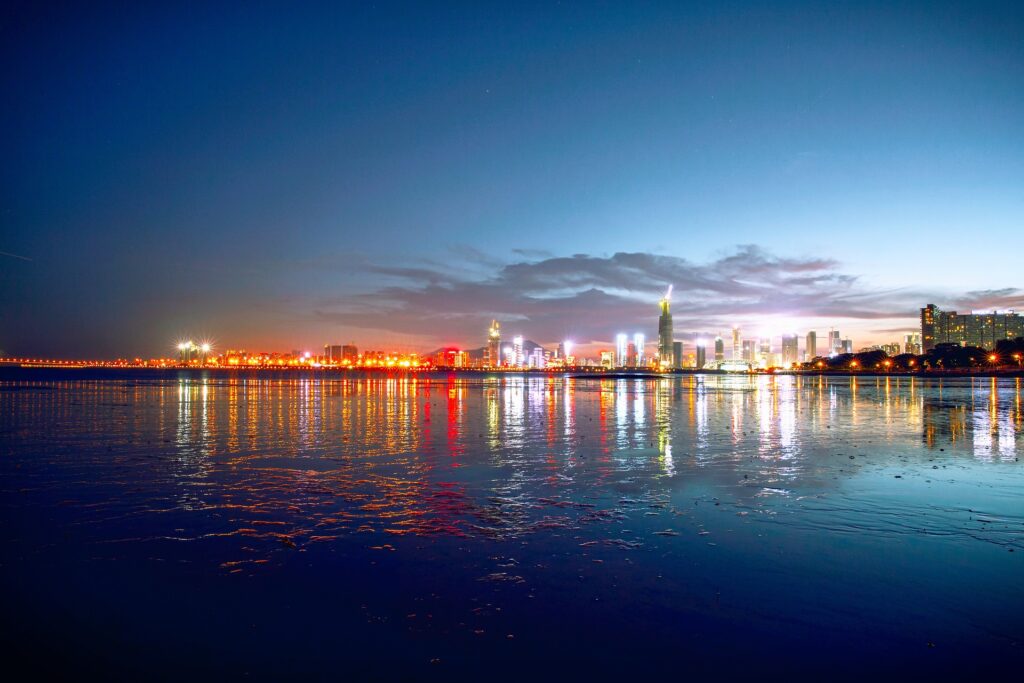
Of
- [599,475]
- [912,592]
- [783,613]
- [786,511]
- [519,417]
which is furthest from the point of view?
[519,417]

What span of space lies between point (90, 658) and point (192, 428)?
27.5 meters

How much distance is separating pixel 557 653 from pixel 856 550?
263 inches

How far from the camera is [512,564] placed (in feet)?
33.9

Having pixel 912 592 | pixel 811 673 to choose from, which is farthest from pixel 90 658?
pixel 912 592

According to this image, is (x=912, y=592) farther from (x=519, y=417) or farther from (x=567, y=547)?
(x=519, y=417)

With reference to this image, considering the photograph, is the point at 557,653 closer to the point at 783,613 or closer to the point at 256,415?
the point at 783,613

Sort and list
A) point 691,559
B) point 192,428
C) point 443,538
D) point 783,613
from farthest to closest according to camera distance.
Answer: point 192,428 → point 443,538 → point 691,559 → point 783,613

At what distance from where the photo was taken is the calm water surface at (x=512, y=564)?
7441mm

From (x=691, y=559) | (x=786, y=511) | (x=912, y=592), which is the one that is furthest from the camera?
(x=786, y=511)

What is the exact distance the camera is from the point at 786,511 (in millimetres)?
13961

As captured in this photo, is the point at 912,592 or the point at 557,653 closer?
the point at 557,653

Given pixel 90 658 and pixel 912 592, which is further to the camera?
pixel 912 592

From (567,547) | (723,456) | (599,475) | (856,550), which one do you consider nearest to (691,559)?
(567,547)

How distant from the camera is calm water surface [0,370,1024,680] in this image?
293 inches
